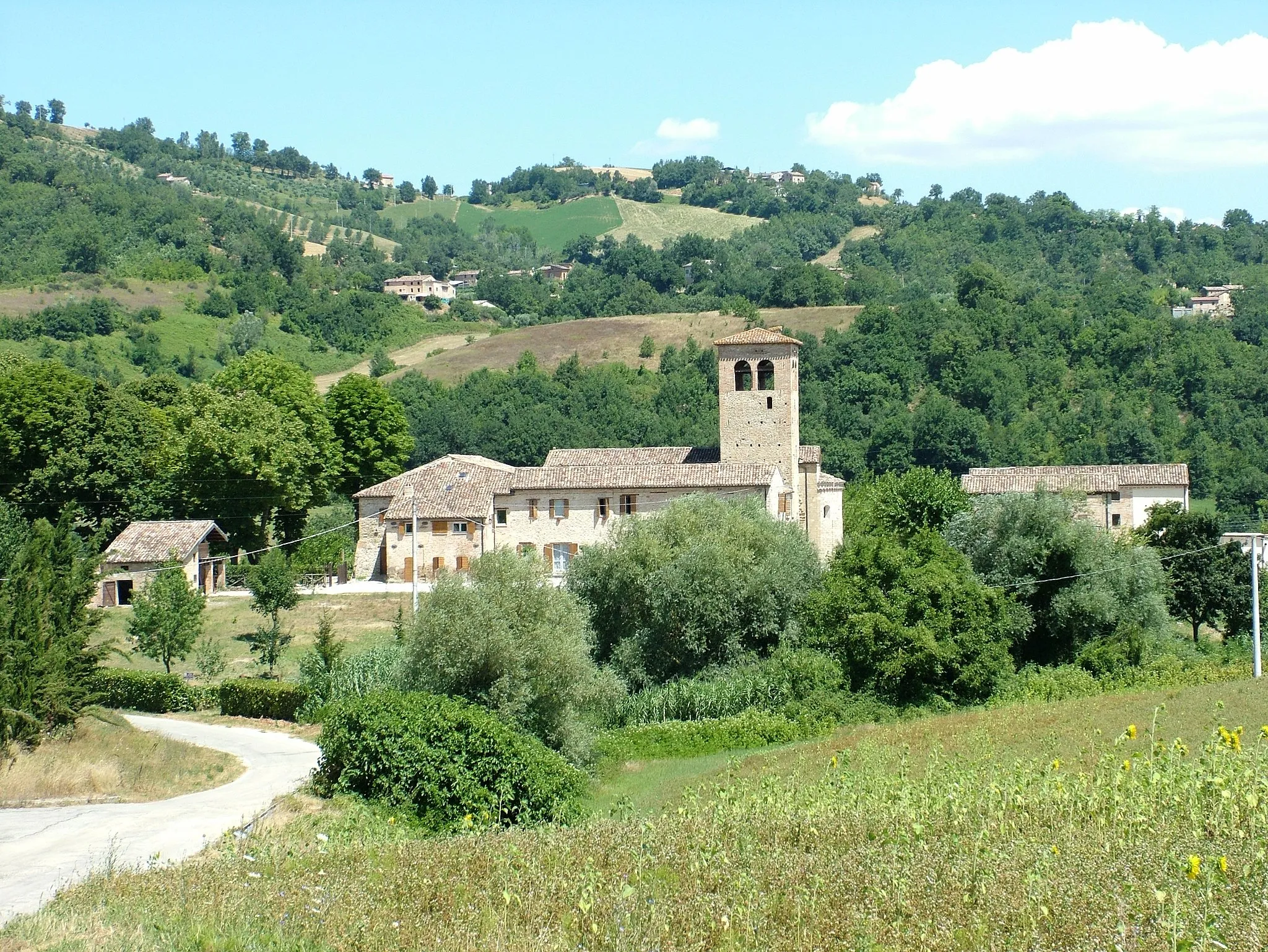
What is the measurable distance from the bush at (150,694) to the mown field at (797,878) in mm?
18126

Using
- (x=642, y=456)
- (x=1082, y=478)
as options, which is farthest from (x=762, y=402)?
(x=1082, y=478)

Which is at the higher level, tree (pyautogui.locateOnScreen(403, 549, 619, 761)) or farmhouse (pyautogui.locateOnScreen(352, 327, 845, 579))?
farmhouse (pyautogui.locateOnScreen(352, 327, 845, 579))

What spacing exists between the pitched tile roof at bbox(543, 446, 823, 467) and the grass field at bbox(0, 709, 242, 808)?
2141cm

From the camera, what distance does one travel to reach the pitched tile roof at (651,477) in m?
41.3

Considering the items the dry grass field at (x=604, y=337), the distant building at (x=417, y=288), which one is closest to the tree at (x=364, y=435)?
the dry grass field at (x=604, y=337)

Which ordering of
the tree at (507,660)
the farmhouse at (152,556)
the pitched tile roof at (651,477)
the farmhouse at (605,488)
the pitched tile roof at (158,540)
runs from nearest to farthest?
the tree at (507,660) < the pitched tile roof at (651,477) < the farmhouse at (605,488) < the farmhouse at (152,556) < the pitched tile roof at (158,540)

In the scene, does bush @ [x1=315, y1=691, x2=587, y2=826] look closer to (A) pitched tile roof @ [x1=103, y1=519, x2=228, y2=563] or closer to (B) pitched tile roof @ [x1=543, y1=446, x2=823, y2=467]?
(B) pitched tile roof @ [x1=543, y1=446, x2=823, y2=467]

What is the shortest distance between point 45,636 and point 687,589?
15056mm

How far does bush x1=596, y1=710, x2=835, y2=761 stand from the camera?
26656 millimetres

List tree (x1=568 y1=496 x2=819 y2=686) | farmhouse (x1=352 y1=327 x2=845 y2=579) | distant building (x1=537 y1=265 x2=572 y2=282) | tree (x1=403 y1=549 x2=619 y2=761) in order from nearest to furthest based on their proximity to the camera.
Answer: tree (x1=403 y1=549 x2=619 y2=761) < tree (x1=568 y1=496 x2=819 y2=686) < farmhouse (x1=352 y1=327 x2=845 y2=579) < distant building (x1=537 y1=265 x2=572 y2=282)

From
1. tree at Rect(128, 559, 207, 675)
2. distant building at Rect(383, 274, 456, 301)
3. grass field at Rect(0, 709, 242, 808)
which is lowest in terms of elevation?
grass field at Rect(0, 709, 242, 808)

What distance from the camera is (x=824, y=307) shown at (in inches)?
4360

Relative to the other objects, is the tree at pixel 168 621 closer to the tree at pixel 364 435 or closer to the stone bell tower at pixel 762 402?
the stone bell tower at pixel 762 402

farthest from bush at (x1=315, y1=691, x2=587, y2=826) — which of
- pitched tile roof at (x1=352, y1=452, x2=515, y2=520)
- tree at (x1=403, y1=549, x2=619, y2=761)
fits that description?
pitched tile roof at (x1=352, y1=452, x2=515, y2=520)
